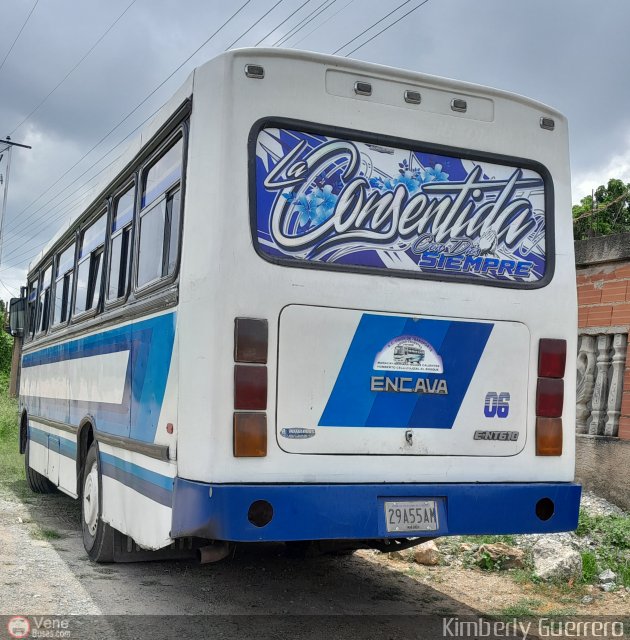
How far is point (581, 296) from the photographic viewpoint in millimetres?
8336

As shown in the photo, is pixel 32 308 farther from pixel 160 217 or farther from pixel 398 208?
pixel 398 208

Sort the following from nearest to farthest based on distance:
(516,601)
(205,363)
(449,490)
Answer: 1. (205,363)
2. (449,490)
3. (516,601)

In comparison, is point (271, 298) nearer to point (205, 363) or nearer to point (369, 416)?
point (205, 363)

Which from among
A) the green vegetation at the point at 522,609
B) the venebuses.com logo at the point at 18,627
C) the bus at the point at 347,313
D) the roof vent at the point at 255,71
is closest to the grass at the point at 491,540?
the green vegetation at the point at 522,609

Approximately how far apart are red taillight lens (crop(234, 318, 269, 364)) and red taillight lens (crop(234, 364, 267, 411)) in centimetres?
4

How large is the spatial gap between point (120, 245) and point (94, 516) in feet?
6.74

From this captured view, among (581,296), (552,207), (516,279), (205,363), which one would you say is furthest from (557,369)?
(581,296)

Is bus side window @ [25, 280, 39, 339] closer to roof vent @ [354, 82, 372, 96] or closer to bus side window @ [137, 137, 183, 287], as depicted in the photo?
bus side window @ [137, 137, 183, 287]

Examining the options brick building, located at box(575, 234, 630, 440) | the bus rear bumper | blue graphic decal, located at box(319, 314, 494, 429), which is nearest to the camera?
the bus rear bumper

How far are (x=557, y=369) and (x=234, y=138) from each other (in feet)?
7.58

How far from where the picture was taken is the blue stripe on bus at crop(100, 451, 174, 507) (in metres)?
4.70

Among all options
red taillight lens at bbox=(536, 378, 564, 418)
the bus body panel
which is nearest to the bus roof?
the bus body panel

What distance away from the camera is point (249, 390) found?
14.5 ft

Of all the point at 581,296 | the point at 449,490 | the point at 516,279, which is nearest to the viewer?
the point at 449,490
